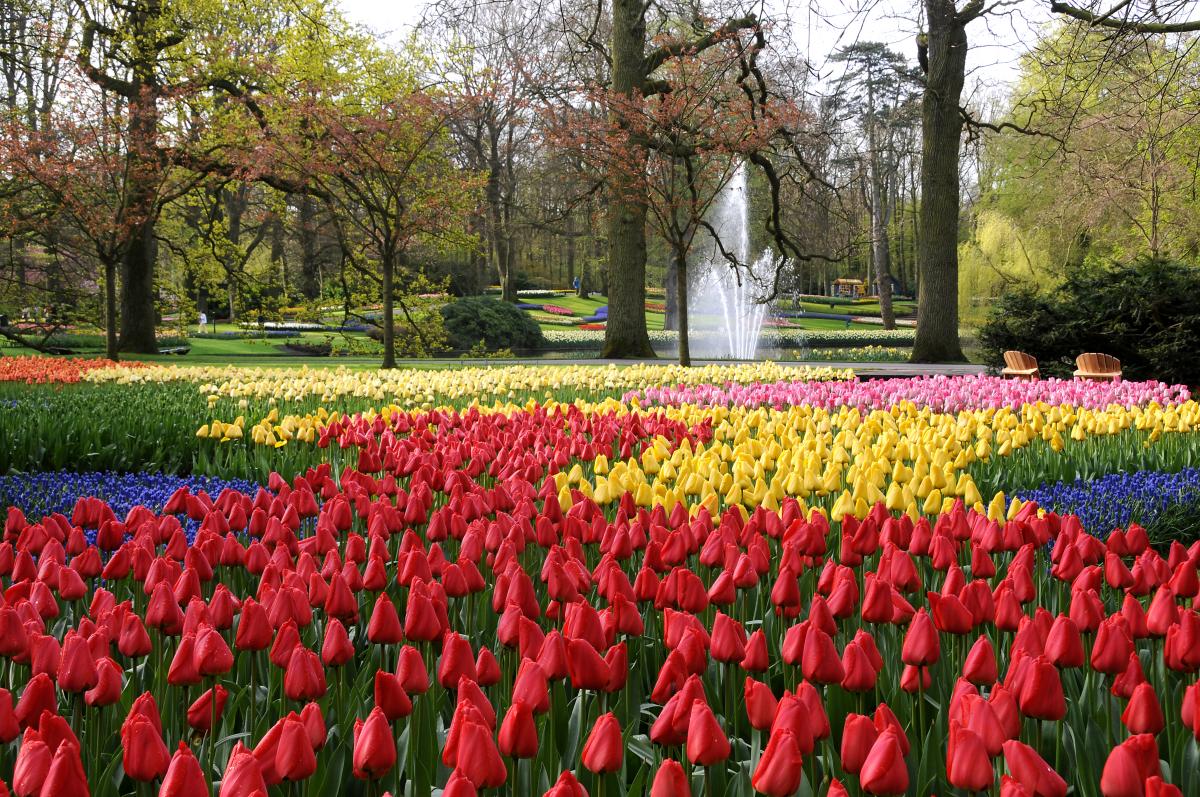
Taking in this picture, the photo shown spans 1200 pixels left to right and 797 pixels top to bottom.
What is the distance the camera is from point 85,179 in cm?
1791

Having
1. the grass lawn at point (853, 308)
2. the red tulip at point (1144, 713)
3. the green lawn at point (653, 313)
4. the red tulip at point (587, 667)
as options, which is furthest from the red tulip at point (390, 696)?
the grass lawn at point (853, 308)

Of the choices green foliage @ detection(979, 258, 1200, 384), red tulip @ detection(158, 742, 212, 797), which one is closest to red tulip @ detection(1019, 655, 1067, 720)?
red tulip @ detection(158, 742, 212, 797)

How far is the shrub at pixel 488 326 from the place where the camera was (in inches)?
1040

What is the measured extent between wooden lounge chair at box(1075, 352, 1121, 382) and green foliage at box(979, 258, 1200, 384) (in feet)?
4.80

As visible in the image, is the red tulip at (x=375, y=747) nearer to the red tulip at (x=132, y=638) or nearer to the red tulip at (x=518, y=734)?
the red tulip at (x=518, y=734)

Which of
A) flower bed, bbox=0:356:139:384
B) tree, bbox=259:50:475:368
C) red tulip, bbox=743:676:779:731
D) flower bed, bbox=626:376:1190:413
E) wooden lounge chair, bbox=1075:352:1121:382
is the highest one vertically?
tree, bbox=259:50:475:368

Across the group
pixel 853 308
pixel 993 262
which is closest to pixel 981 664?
pixel 993 262

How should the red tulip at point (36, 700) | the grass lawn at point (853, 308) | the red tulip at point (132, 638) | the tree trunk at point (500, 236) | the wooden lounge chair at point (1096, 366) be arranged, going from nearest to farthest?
the red tulip at point (36, 700), the red tulip at point (132, 638), the wooden lounge chair at point (1096, 366), the tree trunk at point (500, 236), the grass lawn at point (853, 308)

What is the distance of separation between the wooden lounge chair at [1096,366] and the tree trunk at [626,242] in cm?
861

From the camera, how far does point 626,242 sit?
63.9ft

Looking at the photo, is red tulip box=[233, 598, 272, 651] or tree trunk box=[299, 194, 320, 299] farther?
tree trunk box=[299, 194, 320, 299]

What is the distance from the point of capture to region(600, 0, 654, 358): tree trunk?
62.6 ft

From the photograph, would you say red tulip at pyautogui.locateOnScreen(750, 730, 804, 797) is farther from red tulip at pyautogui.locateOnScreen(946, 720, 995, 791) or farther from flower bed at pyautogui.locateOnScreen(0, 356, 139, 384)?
flower bed at pyautogui.locateOnScreen(0, 356, 139, 384)

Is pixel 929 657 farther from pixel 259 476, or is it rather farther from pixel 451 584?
pixel 259 476
